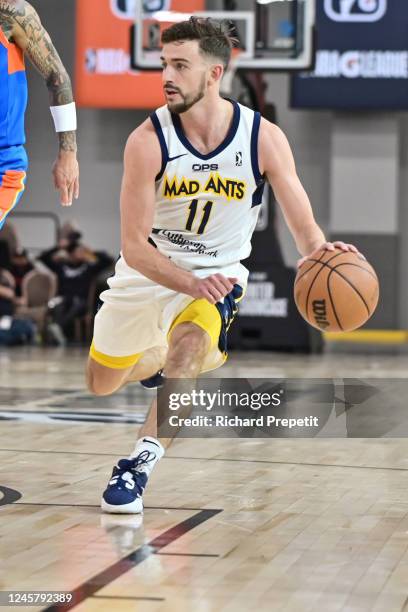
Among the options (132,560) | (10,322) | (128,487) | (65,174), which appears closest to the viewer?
(132,560)

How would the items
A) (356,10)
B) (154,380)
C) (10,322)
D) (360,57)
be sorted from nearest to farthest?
1. (154,380)
2. (10,322)
3. (356,10)
4. (360,57)

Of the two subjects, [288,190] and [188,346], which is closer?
[188,346]

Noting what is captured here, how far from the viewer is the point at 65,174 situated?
4418 mm

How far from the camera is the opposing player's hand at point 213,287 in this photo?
4035 millimetres

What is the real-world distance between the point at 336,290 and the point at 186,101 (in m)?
0.84

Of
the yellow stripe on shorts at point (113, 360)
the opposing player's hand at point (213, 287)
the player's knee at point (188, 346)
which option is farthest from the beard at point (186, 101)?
the yellow stripe on shorts at point (113, 360)

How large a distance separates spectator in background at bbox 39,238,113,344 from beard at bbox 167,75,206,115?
34.2 feet

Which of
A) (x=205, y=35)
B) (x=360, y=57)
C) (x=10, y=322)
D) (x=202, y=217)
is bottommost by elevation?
(x=10, y=322)

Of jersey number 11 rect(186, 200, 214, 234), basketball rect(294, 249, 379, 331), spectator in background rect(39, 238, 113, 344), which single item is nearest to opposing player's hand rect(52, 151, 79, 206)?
jersey number 11 rect(186, 200, 214, 234)

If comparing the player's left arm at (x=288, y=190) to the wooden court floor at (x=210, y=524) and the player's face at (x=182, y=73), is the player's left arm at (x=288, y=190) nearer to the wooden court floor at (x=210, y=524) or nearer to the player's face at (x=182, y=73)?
the player's face at (x=182, y=73)

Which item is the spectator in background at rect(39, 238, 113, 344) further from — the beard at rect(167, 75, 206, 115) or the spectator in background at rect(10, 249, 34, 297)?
the beard at rect(167, 75, 206, 115)

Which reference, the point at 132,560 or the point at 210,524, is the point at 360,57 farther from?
the point at 132,560

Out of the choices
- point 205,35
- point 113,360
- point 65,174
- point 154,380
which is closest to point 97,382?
point 113,360

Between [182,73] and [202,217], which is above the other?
[182,73]
